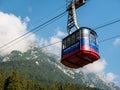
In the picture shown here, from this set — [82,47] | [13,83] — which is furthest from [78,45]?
[13,83]

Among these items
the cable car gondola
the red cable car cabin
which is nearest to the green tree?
the cable car gondola

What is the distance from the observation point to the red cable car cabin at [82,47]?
32438mm

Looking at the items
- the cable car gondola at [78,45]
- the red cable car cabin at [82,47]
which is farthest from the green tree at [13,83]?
the red cable car cabin at [82,47]

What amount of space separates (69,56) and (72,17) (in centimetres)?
472

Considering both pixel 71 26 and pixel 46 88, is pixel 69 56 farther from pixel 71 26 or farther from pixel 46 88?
pixel 46 88

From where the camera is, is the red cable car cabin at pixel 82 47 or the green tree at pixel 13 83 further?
the green tree at pixel 13 83

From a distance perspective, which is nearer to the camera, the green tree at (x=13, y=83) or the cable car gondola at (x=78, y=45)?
the cable car gondola at (x=78, y=45)

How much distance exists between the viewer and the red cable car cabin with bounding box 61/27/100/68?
32438 mm

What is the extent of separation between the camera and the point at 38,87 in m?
168

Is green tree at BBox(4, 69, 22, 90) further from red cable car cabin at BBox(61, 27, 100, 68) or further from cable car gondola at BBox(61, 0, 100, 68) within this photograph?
red cable car cabin at BBox(61, 27, 100, 68)

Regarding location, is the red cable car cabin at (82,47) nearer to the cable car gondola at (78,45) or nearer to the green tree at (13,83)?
the cable car gondola at (78,45)

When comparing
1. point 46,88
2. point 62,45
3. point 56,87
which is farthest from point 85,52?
point 46,88

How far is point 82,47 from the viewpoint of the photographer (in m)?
32.2

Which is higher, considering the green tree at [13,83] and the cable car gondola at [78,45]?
the green tree at [13,83]
